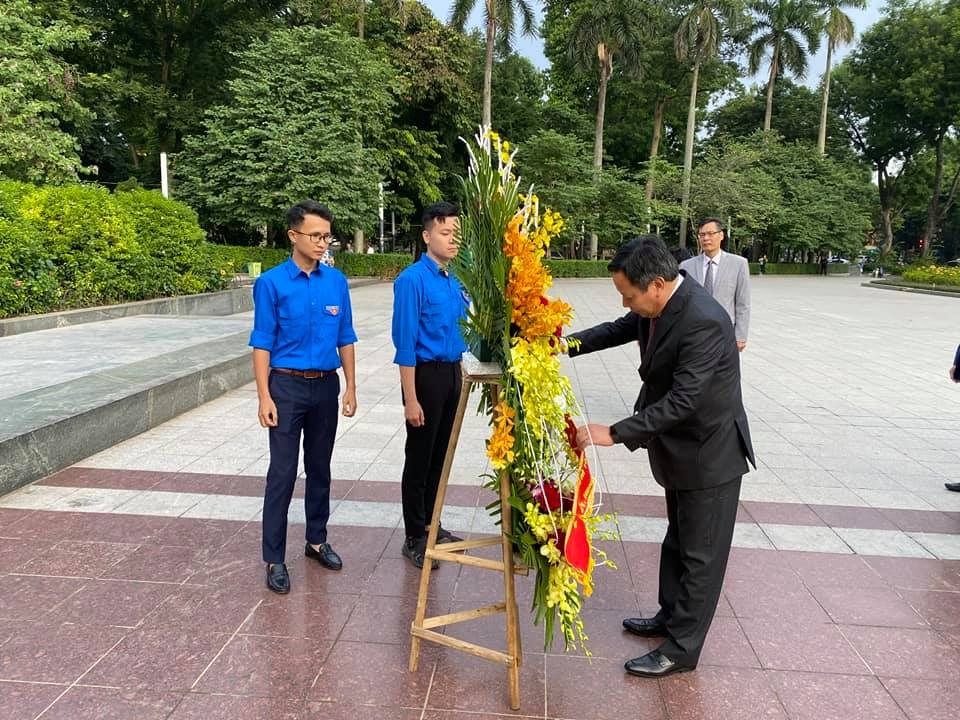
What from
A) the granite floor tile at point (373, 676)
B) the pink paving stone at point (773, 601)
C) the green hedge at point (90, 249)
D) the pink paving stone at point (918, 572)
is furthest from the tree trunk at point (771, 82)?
the granite floor tile at point (373, 676)

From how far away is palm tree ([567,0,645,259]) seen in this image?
3061 centimetres

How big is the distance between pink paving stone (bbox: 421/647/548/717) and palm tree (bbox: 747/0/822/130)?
4325 centimetres

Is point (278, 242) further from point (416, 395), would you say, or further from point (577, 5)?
point (416, 395)

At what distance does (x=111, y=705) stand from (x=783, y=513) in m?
3.55

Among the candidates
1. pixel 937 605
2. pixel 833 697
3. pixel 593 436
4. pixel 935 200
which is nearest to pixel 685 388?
pixel 593 436

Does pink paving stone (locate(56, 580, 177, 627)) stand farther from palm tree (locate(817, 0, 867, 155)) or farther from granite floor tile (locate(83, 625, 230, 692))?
palm tree (locate(817, 0, 867, 155))

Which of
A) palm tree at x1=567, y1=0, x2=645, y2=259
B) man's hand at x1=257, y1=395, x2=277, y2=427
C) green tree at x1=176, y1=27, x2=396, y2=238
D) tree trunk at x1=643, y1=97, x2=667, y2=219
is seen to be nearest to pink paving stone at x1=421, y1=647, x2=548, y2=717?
man's hand at x1=257, y1=395, x2=277, y2=427

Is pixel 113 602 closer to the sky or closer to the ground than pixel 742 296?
closer to the ground

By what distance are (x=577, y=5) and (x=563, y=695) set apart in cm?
3823

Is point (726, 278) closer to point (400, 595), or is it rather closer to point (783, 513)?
point (783, 513)

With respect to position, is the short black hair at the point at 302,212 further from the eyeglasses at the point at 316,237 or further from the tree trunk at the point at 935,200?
the tree trunk at the point at 935,200

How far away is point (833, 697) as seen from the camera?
7.95 ft

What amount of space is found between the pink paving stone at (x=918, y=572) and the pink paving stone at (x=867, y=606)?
158 millimetres

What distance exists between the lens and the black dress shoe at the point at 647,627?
280 centimetres
